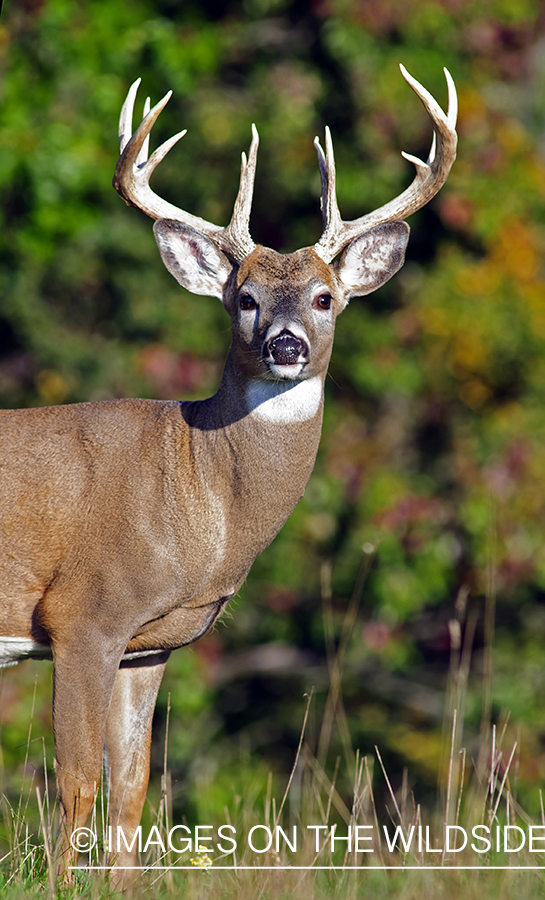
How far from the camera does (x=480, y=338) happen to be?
9.47 meters

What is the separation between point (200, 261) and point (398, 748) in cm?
651

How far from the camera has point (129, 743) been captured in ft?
15.7

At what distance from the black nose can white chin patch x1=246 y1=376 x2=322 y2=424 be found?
273mm

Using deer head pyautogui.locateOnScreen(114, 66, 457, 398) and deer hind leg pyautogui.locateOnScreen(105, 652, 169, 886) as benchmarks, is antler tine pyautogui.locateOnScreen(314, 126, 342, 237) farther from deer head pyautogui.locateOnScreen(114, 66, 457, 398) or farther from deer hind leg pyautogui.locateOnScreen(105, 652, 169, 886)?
deer hind leg pyautogui.locateOnScreen(105, 652, 169, 886)

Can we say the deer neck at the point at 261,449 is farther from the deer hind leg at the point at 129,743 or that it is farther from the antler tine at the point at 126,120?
the antler tine at the point at 126,120

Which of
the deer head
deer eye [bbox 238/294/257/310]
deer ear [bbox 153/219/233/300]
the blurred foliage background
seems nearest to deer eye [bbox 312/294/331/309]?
the deer head

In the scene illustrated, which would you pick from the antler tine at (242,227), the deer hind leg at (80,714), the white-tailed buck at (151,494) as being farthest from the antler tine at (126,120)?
the deer hind leg at (80,714)

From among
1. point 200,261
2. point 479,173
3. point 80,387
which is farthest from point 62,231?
point 200,261

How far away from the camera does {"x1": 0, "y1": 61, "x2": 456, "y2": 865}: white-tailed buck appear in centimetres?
429

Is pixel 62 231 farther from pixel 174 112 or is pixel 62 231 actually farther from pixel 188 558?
pixel 188 558

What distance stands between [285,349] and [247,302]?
462 mm

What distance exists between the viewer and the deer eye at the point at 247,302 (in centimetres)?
464

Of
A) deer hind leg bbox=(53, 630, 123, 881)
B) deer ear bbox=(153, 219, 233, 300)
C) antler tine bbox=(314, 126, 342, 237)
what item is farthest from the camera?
deer ear bbox=(153, 219, 233, 300)

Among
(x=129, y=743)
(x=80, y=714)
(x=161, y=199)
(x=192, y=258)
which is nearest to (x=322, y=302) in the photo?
(x=192, y=258)
